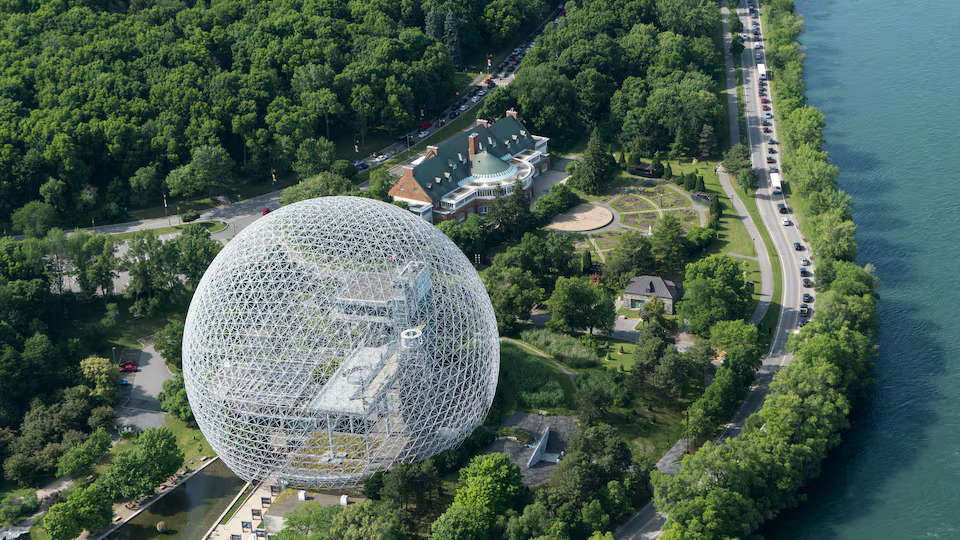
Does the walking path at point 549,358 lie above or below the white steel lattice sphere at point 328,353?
below

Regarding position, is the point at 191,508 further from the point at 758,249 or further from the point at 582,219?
the point at 758,249

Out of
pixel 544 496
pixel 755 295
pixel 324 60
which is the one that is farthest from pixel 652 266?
pixel 324 60

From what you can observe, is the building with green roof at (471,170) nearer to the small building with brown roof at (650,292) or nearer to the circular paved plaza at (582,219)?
the circular paved plaza at (582,219)

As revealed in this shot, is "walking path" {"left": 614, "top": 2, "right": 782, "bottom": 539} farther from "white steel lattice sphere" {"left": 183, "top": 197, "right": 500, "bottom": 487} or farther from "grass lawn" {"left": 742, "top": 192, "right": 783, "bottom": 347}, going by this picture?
"white steel lattice sphere" {"left": 183, "top": 197, "right": 500, "bottom": 487}

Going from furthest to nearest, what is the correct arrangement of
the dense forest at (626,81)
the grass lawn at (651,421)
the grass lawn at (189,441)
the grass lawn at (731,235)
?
the dense forest at (626,81)
the grass lawn at (731,235)
the grass lawn at (189,441)
the grass lawn at (651,421)

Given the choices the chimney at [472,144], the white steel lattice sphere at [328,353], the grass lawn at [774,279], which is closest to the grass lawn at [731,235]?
the grass lawn at [774,279]

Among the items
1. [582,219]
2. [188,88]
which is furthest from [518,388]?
[188,88]

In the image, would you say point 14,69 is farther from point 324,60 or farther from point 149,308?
point 149,308
